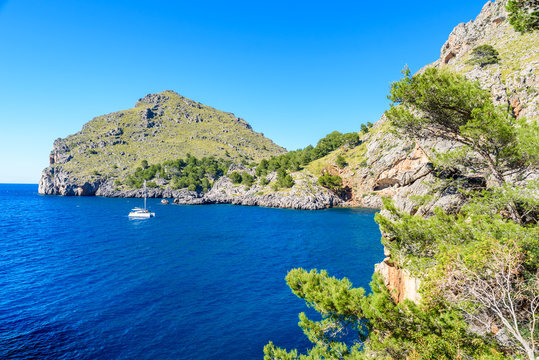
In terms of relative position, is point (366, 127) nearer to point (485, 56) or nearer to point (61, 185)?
point (485, 56)

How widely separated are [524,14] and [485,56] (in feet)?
248

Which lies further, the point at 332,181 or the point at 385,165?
the point at 332,181

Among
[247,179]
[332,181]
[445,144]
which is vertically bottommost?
[332,181]

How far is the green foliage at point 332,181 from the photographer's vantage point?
121812 millimetres

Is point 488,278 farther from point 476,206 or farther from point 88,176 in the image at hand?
point 88,176

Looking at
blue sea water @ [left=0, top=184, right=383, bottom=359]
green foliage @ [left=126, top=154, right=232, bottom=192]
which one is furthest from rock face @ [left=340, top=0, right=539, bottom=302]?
green foliage @ [left=126, top=154, right=232, bottom=192]

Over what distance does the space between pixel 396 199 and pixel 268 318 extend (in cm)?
1697

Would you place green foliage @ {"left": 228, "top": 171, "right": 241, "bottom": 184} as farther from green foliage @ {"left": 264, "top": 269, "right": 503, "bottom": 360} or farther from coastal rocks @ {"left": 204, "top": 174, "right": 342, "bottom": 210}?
green foliage @ {"left": 264, "top": 269, "right": 503, "bottom": 360}

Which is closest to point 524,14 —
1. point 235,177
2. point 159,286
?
point 159,286

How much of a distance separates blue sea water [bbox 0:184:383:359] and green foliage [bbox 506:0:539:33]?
83.1ft

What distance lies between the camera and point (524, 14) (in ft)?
42.0

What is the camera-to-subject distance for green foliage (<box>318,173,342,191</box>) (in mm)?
121812

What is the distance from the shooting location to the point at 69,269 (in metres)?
39.2

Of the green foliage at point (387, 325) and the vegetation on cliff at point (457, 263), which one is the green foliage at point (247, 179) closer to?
the vegetation on cliff at point (457, 263)
